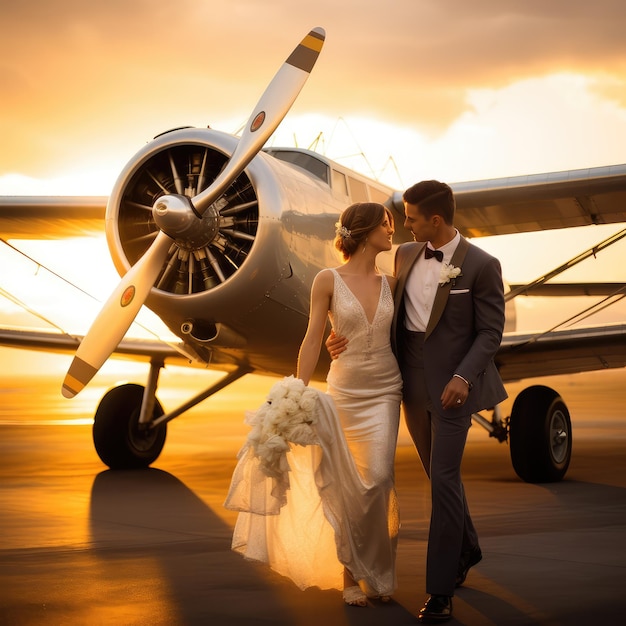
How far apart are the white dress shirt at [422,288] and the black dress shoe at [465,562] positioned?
969 millimetres

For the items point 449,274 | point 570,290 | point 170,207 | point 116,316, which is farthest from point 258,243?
point 570,290

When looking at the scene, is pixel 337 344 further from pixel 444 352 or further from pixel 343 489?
pixel 343 489

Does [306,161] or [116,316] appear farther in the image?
[306,161]

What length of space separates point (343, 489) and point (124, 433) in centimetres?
635

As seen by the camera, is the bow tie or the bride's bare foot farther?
the bow tie

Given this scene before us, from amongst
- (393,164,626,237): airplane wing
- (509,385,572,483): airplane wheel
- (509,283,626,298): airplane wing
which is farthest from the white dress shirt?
(509,283,626,298): airplane wing

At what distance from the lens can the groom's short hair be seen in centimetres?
412

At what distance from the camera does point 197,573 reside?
14.6 feet

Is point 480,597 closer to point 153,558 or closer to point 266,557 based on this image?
point 266,557

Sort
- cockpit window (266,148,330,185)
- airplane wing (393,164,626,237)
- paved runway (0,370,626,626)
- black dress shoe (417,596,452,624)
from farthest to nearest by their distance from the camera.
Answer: airplane wing (393,164,626,237), cockpit window (266,148,330,185), paved runway (0,370,626,626), black dress shoe (417,596,452,624)

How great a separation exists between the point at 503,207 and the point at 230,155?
12.4ft

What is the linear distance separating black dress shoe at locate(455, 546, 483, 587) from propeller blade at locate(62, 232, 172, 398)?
370cm

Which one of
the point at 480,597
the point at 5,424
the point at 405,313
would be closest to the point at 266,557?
the point at 480,597

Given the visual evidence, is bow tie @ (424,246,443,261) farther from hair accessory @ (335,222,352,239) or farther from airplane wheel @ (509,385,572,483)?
airplane wheel @ (509,385,572,483)
